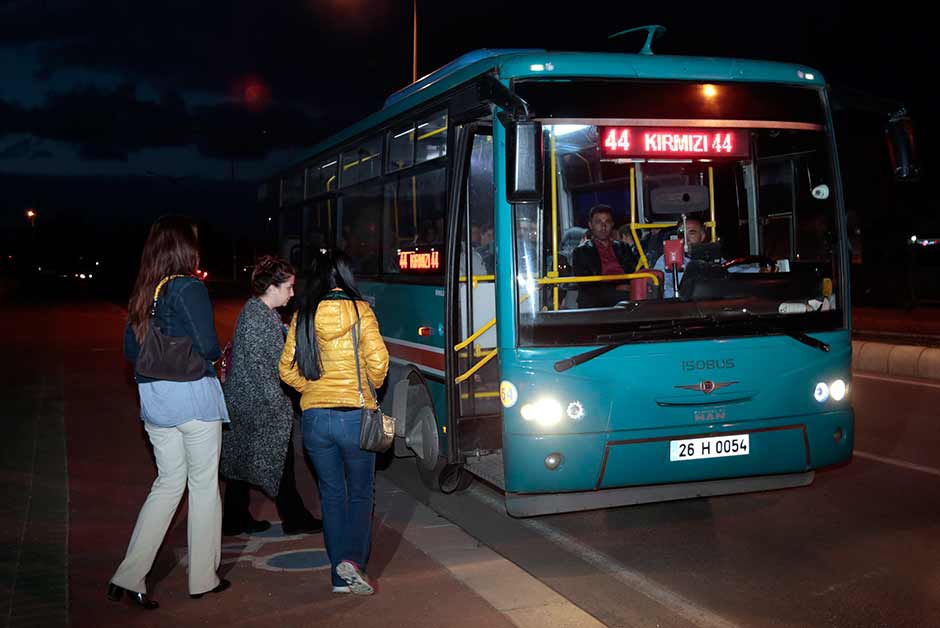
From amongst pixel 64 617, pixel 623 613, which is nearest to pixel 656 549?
pixel 623 613

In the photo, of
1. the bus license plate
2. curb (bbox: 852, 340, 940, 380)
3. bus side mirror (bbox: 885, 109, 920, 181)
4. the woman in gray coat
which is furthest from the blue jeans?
curb (bbox: 852, 340, 940, 380)

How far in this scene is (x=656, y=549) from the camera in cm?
671

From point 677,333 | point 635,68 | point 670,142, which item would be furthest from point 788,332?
point 635,68

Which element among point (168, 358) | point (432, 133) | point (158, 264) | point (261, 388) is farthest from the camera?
point (432, 133)

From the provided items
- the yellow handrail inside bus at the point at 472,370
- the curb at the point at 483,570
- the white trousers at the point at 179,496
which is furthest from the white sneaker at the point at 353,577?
the yellow handrail inside bus at the point at 472,370

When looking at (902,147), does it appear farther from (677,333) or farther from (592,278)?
(592,278)

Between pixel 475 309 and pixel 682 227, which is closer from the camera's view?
pixel 682 227

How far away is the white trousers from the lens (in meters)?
5.48

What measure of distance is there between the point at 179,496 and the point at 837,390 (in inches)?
171

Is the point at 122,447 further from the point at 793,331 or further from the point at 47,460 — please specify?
the point at 793,331

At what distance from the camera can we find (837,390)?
7.00m

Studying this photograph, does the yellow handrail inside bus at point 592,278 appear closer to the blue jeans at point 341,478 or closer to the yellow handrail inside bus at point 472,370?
the yellow handrail inside bus at point 472,370

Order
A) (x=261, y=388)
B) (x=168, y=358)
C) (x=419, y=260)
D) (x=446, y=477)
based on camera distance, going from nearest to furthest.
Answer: (x=168, y=358)
(x=261, y=388)
(x=446, y=477)
(x=419, y=260)

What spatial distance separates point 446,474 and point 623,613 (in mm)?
2906
